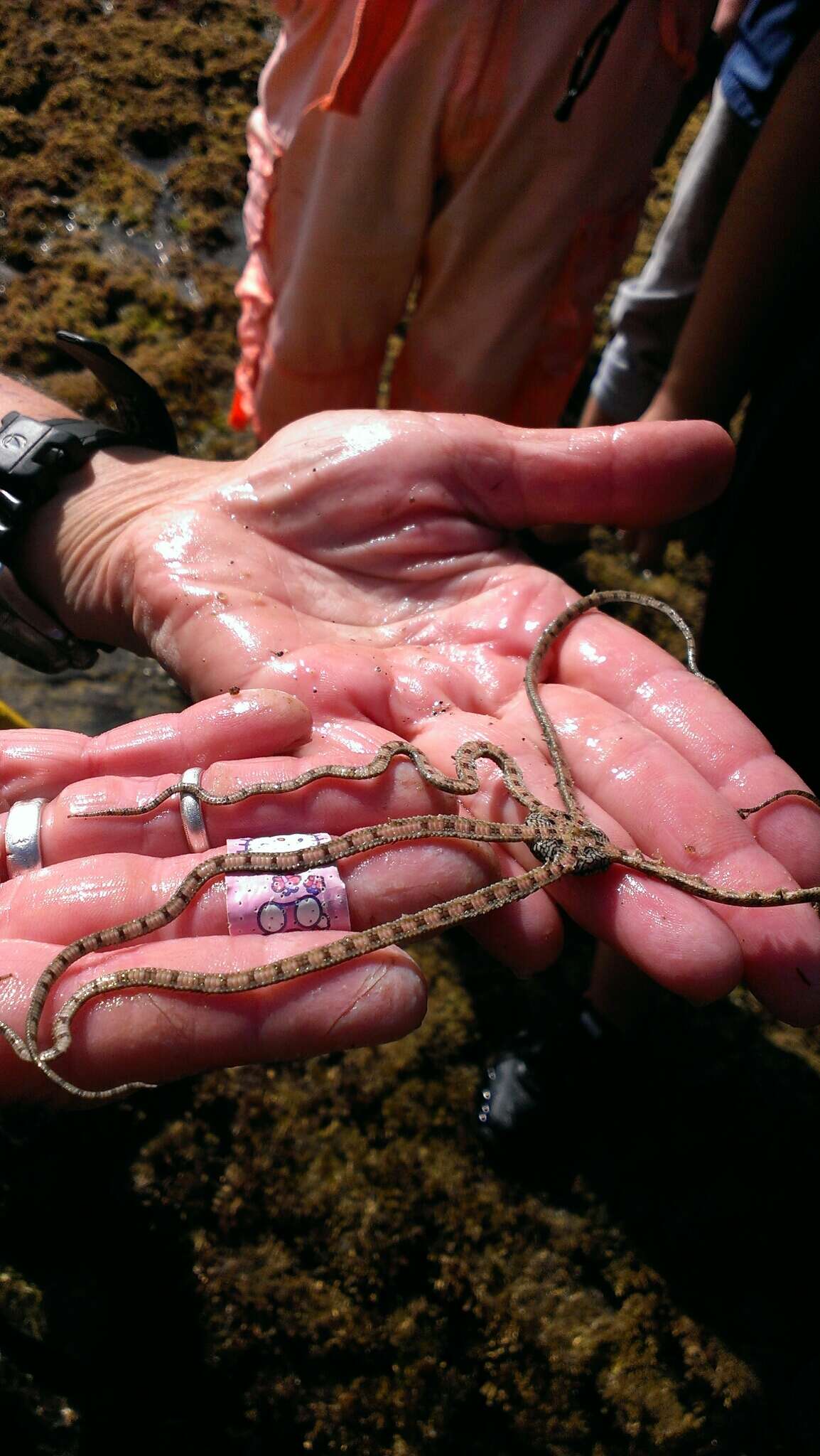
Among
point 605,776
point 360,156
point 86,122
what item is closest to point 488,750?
point 605,776

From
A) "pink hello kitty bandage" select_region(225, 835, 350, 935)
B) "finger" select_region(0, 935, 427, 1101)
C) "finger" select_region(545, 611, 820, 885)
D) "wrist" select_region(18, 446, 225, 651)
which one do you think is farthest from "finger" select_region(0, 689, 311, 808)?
"finger" select_region(545, 611, 820, 885)

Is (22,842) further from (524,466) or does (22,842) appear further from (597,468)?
(597,468)

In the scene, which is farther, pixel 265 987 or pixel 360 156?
pixel 360 156

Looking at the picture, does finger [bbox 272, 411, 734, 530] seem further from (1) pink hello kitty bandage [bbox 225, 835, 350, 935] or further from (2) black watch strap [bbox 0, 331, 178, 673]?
(1) pink hello kitty bandage [bbox 225, 835, 350, 935]

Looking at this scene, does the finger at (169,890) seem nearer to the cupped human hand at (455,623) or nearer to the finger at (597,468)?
the cupped human hand at (455,623)

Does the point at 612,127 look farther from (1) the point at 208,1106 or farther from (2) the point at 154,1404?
(2) the point at 154,1404
